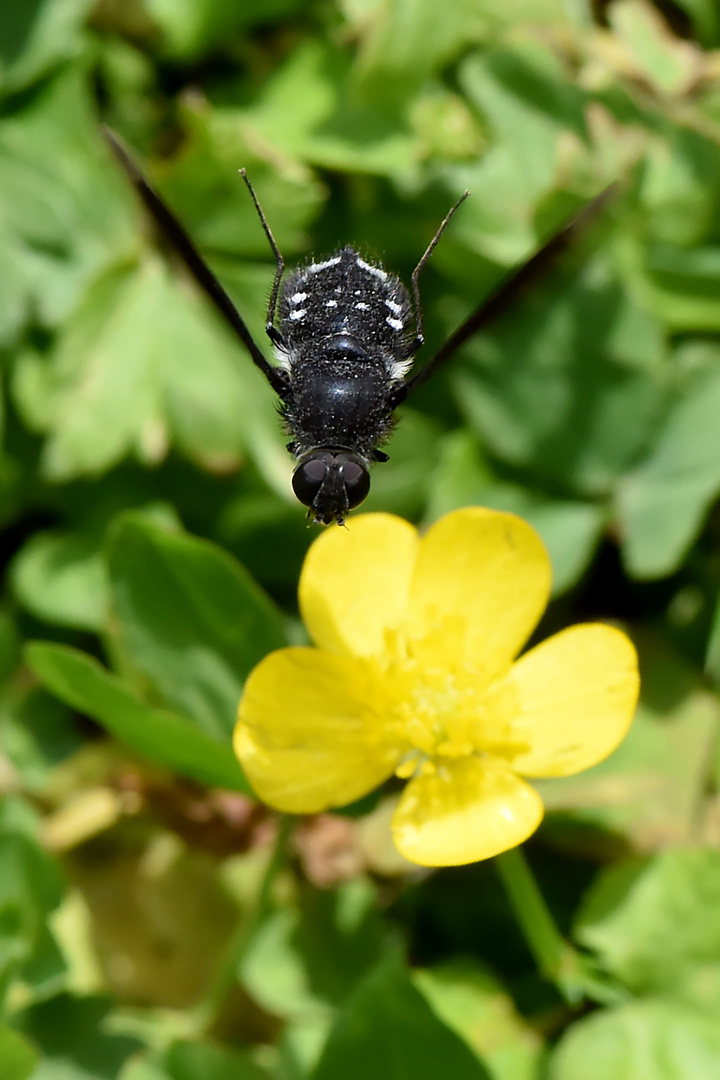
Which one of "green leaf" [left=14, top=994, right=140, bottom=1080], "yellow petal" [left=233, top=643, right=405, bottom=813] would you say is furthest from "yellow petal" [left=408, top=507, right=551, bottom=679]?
"green leaf" [left=14, top=994, right=140, bottom=1080]

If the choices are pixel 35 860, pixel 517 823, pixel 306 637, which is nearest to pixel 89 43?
pixel 306 637

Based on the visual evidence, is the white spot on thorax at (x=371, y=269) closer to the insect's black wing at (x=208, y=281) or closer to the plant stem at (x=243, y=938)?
the insect's black wing at (x=208, y=281)

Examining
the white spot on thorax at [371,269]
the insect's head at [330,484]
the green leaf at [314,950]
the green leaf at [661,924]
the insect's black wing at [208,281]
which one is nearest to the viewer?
the insect's head at [330,484]

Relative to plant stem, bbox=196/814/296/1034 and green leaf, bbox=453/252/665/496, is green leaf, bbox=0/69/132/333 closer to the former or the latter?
green leaf, bbox=453/252/665/496

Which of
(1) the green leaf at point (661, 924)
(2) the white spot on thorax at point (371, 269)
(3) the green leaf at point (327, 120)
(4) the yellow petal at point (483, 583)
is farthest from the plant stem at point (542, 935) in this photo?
(3) the green leaf at point (327, 120)

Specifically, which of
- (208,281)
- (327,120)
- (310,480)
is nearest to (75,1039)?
(310,480)

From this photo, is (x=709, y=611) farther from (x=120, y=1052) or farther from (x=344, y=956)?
(x=120, y=1052)
